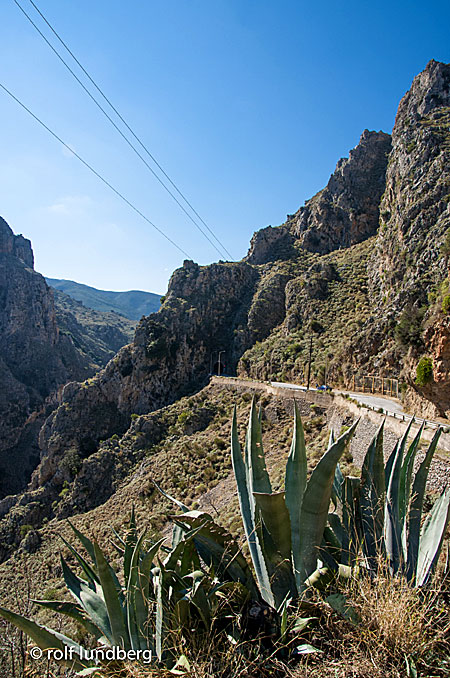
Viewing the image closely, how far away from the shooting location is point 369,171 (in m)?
54.2

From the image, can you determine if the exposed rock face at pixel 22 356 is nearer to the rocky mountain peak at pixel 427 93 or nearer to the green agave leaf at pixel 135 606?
the green agave leaf at pixel 135 606

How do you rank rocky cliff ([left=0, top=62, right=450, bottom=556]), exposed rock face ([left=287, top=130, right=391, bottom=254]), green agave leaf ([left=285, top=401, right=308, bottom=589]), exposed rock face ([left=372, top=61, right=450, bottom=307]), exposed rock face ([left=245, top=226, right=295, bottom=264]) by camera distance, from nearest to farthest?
green agave leaf ([left=285, top=401, right=308, bottom=589]), rocky cliff ([left=0, top=62, right=450, bottom=556]), exposed rock face ([left=372, top=61, right=450, bottom=307]), exposed rock face ([left=287, top=130, right=391, bottom=254]), exposed rock face ([left=245, top=226, right=295, bottom=264])

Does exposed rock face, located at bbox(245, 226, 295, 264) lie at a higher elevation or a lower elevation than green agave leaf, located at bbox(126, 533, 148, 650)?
higher

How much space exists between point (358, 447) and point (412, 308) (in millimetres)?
13944

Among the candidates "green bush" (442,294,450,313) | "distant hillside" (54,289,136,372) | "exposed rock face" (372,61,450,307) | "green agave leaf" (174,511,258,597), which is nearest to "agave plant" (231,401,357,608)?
"green agave leaf" (174,511,258,597)

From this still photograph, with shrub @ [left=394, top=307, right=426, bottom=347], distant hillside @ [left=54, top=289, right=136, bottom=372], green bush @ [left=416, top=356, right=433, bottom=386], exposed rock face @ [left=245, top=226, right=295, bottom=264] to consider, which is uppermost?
exposed rock face @ [left=245, top=226, right=295, bottom=264]

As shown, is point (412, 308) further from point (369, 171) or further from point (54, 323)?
point (54, 323)

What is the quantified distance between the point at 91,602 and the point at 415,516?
2.98m

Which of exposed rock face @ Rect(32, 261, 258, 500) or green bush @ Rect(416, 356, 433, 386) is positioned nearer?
green bush @ Rect(416, 356, 433, 386)

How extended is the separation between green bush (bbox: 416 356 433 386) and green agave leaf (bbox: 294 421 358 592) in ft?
42.4

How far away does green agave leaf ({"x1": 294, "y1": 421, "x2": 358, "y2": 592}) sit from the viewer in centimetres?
253

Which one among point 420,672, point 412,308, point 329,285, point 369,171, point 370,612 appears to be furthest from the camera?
point 369,171

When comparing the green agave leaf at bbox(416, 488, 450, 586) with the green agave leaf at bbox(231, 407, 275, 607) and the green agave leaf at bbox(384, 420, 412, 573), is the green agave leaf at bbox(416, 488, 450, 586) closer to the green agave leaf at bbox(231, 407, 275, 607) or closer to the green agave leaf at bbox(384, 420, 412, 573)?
the green agave leaf at bbox(384, 420, 412, 573)

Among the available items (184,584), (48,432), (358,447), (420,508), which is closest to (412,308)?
(358,447)
